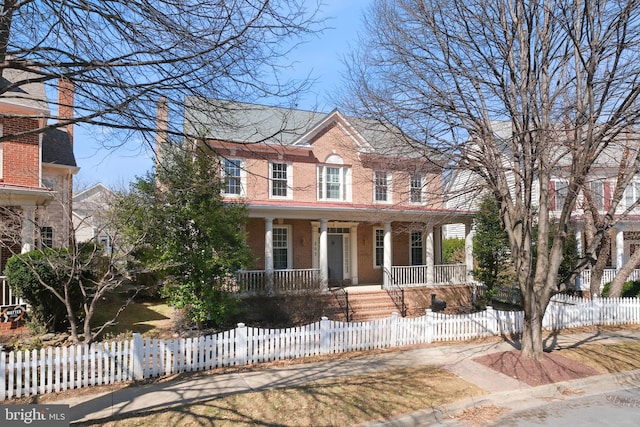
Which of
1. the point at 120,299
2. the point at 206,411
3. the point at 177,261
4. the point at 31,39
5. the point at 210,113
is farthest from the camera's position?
the point at 120,299

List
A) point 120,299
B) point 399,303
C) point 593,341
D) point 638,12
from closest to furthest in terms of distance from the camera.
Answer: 1. point 638,12
2. point 593,341
3. point 120,299
4. point 399,303

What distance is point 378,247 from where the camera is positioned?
→ 61.9 ft

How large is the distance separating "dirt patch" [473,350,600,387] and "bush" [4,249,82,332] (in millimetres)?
9513

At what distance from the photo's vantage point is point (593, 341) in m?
10.6

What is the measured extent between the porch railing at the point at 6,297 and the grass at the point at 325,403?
6598 millimetres

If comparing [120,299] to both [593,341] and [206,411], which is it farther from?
[593,341]

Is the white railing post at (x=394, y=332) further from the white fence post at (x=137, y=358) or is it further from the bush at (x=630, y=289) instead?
the bush at (x=630, y=289)

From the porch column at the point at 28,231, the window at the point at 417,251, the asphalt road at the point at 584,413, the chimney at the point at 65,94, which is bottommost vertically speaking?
the asphalt road at the point at 584,413

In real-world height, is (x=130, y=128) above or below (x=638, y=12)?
below

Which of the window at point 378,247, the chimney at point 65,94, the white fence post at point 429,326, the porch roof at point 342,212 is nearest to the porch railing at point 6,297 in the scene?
the chimney at point 65,94

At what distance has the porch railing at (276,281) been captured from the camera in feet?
43.5

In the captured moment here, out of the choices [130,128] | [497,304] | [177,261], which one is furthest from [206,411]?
[497,304]

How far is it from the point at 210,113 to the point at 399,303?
12.2 m

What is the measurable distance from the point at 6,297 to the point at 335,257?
464 inches
